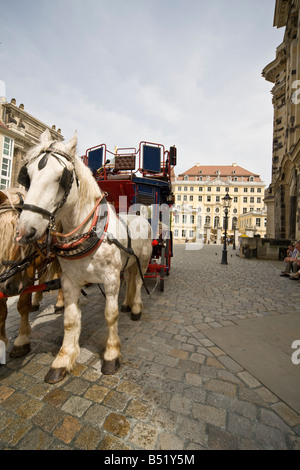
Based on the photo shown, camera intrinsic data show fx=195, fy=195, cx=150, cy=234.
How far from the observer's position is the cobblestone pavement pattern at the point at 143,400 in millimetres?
1471

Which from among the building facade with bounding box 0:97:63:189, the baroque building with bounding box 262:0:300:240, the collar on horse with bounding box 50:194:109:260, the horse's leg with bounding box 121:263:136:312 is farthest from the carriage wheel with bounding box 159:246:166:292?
the building facade with bounding box 0:97:63:189

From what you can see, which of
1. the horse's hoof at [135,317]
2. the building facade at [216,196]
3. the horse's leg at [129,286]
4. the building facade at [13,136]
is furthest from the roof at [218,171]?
the horse's hoof at [135,317]

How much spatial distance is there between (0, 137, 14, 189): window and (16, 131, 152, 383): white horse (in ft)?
96.5

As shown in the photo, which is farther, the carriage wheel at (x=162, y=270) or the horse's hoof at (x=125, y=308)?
the carriage wheel at (x=162, y=270)

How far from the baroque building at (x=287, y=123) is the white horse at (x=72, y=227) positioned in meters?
12.7

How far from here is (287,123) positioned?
15.5 metres

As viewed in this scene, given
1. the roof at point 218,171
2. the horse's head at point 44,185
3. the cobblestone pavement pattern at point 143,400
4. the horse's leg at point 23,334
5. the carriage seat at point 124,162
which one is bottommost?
the cobblestone pavement pattern at point 143,400

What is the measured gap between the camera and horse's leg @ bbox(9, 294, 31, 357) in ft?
8.09

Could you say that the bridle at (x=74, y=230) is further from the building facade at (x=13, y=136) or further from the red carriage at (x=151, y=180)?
the building facade at (x=13, y=136)

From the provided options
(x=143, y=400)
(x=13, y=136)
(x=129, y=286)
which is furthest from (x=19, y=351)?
(x=13, y=136)

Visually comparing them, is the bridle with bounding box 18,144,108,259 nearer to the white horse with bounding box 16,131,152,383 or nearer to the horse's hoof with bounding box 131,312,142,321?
the white horse with bounding box 16,131,152,383

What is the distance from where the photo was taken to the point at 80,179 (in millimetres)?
1952
